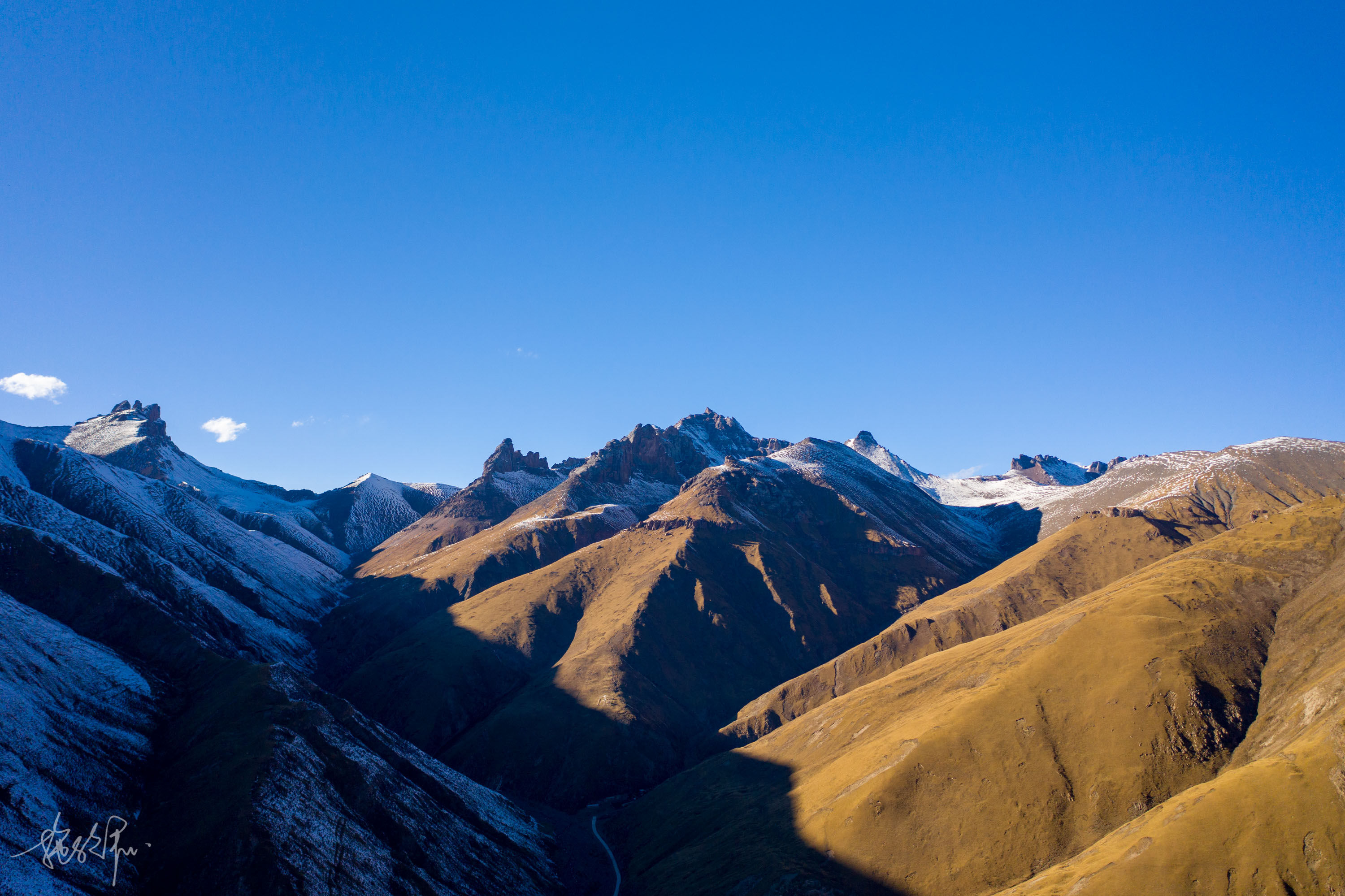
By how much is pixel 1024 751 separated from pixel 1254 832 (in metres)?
41.4

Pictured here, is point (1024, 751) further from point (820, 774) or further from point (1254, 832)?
point (820, 774)

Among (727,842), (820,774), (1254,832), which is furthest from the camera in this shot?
(820,774)

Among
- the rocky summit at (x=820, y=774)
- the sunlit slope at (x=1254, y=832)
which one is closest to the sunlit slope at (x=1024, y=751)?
the rocky summit at (x=820, y=774)

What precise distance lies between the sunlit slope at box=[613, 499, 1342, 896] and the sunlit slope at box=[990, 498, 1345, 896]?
2451 mm

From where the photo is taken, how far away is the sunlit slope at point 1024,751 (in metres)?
122

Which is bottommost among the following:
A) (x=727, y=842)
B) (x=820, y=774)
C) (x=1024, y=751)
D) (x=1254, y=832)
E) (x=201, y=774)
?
(x=727, y=842)

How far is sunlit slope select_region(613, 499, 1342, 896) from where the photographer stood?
122 m

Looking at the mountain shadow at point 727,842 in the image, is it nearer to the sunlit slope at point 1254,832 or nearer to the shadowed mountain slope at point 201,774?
the shadowed mountain slope at point 201,774

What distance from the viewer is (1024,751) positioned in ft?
440

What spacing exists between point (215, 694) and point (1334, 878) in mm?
176825

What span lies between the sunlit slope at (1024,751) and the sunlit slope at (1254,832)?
8.04 feet

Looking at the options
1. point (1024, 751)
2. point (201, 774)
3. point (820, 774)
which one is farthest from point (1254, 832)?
point (201, 774)

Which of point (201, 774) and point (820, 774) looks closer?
point (201, 774)

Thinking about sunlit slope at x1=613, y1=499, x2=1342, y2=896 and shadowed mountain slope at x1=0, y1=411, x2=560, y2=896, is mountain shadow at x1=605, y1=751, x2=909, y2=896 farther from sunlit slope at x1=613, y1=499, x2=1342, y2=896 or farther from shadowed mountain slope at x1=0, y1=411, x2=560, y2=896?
shadowed mountain slope at x1=0, y1=411, x2=560, y2=896
